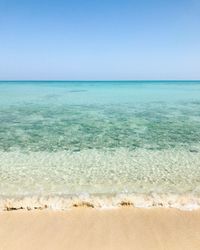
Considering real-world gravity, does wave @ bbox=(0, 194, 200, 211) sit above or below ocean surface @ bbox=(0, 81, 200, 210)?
above

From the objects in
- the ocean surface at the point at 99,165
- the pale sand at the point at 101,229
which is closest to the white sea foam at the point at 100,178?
the ocean surface at the point at 99,165

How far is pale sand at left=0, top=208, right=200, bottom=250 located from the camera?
4551 mm

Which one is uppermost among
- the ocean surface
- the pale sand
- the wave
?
the pale sand

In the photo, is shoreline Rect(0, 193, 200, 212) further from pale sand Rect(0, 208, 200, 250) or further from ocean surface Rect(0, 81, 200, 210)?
pale sand Rect(0, 208, 200, 250)

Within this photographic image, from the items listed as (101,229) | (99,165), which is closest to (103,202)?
(101,229)

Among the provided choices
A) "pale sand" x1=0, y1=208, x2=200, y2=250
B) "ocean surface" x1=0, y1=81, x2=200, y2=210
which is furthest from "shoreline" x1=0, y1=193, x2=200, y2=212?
"pale sand" x1=0, y1=208, x2=200, y2=250

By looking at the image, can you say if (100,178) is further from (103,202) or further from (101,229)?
(101,229)

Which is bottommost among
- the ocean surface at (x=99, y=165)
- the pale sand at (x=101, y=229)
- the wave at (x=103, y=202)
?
the ocean surface at (x=99, y=165)

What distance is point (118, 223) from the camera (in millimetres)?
5254

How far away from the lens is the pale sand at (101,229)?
4.55 metres

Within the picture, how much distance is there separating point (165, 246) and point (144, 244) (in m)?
0.32

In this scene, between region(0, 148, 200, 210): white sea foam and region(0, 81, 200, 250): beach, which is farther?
region(0, 148, 200, 210): white sea foam

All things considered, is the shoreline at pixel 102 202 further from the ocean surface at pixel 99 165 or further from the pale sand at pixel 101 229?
the pale sand at pixel 101 229

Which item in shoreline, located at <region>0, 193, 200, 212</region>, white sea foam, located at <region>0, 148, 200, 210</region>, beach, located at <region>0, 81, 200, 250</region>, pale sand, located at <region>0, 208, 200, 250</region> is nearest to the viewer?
pale sand, located at <region>0, 208, 200, 250</region>
